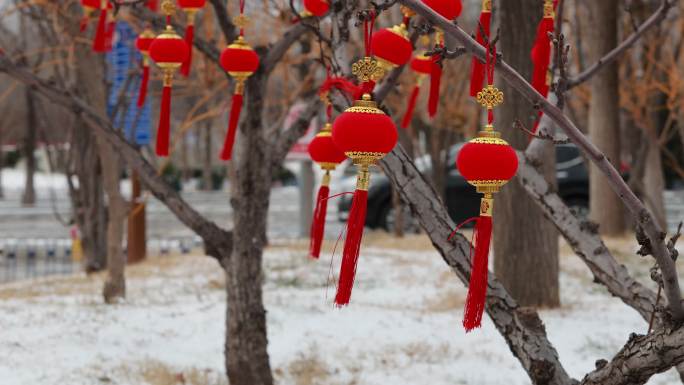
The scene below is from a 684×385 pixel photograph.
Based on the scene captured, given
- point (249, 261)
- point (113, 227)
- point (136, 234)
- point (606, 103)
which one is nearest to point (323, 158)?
point (249, 261)

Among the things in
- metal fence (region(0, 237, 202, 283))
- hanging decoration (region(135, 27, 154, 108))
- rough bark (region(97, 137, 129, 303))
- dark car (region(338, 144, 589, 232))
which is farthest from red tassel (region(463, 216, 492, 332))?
dark car (region(338, 144, 589, 232))

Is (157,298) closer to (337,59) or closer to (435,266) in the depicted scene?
(435,266)

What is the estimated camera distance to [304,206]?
13320mm

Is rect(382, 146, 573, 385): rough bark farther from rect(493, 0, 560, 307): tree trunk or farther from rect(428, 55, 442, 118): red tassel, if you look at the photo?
rect(493, 0, 560, 307): tree trunk

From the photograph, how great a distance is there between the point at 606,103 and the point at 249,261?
25.7 feet

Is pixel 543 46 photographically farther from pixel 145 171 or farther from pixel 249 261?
pixel 145 171

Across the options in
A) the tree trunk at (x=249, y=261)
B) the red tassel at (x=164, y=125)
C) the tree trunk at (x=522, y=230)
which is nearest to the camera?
the red tassel at (x=164, y=125)

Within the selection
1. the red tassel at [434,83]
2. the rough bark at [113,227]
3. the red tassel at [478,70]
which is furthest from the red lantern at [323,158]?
the rough bark at [113,227]

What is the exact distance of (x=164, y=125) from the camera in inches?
122

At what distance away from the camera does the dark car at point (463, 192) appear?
12.9 metres

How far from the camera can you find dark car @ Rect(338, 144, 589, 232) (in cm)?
1288

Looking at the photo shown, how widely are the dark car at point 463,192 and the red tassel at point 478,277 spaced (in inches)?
425

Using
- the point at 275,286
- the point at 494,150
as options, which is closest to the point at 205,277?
the point at 275,286

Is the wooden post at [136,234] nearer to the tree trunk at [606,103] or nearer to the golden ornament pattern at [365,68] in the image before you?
the tree trunk at [606,103]
